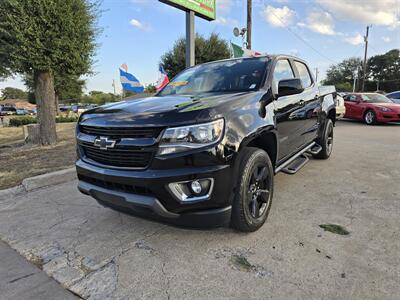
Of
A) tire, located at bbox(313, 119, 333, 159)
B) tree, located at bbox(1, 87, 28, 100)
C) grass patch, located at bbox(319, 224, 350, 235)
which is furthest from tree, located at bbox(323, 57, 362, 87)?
tree, located at bbox(1, 87, 28, 100)

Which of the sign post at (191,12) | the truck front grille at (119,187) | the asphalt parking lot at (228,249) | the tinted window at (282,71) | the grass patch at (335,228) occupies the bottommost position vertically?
the asphalt parking lot at (228,249)

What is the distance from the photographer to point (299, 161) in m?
4.14

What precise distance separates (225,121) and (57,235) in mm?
2157

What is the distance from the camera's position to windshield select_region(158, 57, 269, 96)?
3207 millimetres

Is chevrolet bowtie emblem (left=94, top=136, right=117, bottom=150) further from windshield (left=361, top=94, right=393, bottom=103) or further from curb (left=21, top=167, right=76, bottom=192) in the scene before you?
windshield (left=361, top=94, right=393, bottom=103)

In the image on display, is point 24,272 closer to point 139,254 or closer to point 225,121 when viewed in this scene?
point 139,254

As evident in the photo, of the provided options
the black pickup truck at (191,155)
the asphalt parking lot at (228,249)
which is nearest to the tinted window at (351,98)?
the asphalt parking lot at (228,249)

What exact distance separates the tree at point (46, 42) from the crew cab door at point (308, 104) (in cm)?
626

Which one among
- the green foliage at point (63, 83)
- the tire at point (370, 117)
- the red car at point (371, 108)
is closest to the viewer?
the green foliage at point (63, 83)

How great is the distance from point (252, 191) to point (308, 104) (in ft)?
7.34

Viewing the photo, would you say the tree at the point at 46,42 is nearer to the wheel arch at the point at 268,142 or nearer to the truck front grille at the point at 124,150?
the truck front grille at the point at 124,150

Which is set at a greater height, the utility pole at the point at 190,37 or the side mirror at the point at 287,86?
the utility pole at the point at 190,37

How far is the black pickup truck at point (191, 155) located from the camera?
2.14 meters

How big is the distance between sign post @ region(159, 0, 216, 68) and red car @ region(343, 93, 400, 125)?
26.0 ft
